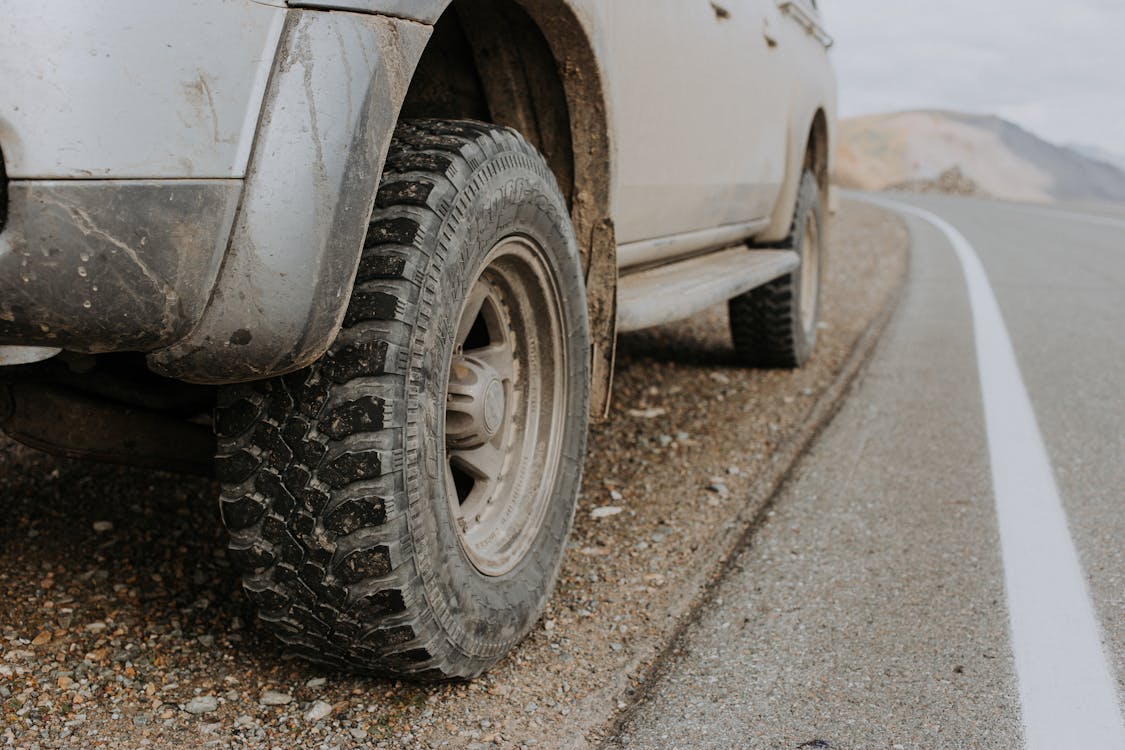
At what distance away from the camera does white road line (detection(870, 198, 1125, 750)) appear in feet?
6.63

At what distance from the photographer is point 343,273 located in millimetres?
1657

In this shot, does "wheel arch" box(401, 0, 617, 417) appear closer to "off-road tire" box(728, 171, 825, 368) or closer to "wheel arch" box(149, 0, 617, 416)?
"wheel arch" box(149, 0, 617, 416)

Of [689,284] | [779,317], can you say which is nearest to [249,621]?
[689,284]

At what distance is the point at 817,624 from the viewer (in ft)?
8.02

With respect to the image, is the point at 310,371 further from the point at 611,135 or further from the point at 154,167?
the point at 611,135

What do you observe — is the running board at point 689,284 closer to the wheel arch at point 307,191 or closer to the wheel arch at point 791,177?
the wheel arch at point 791,177

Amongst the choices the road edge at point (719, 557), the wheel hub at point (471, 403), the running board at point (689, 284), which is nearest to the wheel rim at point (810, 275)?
the road edge at point (719, 557)

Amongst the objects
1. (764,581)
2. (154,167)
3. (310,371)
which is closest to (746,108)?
(764,581)

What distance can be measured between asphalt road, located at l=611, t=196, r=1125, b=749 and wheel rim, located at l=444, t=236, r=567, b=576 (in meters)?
0.47

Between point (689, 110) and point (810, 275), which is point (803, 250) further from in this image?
point (689, 110)

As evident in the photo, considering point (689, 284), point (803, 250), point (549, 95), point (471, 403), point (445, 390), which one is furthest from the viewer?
point (803, 250)

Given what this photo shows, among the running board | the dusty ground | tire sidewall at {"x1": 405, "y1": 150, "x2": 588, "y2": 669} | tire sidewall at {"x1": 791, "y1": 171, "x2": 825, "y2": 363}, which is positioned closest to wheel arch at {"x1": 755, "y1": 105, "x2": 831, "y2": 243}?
tire sidewall at {"x1": 791, "y1": 171, "x2": 825, "y2": 363}

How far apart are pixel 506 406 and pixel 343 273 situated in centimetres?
81

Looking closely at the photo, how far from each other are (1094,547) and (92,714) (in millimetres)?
2517
